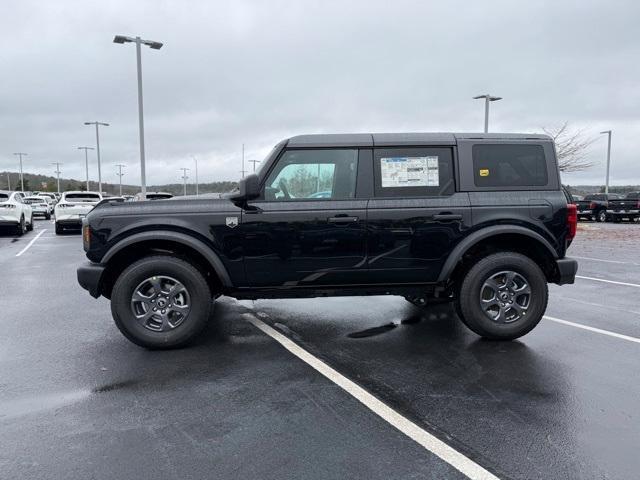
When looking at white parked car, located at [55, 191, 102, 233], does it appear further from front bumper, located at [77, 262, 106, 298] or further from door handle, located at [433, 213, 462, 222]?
door handle, located at [433, 213, 462, 222]

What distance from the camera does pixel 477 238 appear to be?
490 cm

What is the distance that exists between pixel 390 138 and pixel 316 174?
2.74 feet

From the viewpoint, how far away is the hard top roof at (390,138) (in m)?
4.97

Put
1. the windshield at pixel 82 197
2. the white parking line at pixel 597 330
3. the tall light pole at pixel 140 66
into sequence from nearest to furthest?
the white parking line at pixel 597 330
the windshield at pixel 82 197
the tall light pole at pixel 140 66

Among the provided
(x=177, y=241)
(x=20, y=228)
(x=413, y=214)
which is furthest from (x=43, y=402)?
(x=20, y=228)

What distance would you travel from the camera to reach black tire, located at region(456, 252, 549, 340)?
4.98 m

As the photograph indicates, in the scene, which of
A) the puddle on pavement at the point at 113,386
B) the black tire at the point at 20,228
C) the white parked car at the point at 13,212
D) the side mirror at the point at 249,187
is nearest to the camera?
the puddle on pavement at the point at 113,386

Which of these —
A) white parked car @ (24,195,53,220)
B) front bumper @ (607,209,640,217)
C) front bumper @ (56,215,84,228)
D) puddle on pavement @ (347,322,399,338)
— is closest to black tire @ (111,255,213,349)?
puddle on pavement @ (347,322,399,338)

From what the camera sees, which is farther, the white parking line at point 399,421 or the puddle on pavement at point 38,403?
the puddle on pavement at point 38,403

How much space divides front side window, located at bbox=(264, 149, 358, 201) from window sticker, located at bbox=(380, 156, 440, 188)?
32 centimetres

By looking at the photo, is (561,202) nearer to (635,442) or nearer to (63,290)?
(635,442)

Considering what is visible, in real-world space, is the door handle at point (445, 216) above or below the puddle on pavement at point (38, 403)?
above

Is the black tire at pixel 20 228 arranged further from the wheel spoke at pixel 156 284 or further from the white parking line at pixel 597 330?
the white parking line at pixel 597 330

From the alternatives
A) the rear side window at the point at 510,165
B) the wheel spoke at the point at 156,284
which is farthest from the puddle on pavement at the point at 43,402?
the rear side window at the point at 510,165
